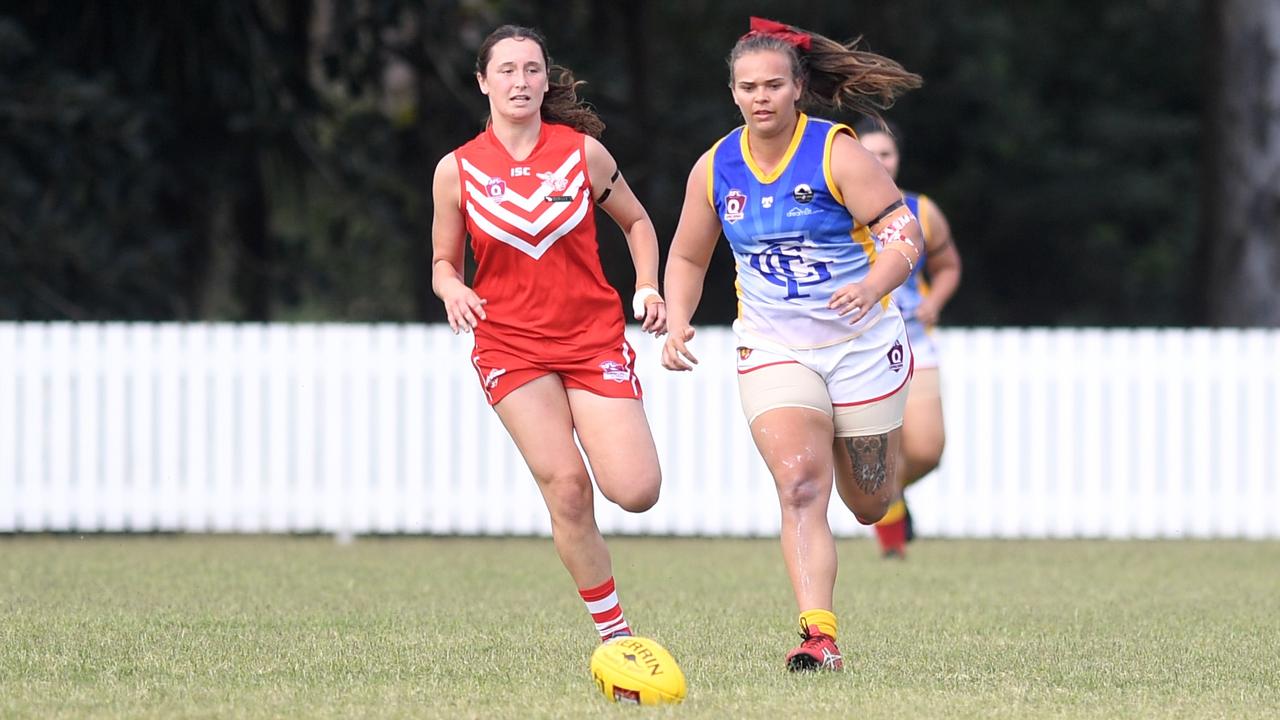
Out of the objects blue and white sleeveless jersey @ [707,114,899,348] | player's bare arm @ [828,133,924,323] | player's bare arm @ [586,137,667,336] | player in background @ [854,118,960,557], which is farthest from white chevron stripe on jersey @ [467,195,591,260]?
player in background @ [854,118,960,557]

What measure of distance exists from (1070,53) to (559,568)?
24.7m

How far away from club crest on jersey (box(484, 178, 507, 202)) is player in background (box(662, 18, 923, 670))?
66cm

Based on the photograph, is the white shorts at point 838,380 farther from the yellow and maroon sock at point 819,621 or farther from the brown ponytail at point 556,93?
the brown ponytail at point 556,93

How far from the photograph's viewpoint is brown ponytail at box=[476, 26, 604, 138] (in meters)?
6.25

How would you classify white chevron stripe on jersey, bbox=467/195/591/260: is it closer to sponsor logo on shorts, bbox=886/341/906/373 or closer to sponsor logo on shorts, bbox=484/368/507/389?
sponsor logo on shorts, bbox=484/368/507/389

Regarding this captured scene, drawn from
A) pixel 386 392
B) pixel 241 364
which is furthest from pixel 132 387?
pixel 386 392

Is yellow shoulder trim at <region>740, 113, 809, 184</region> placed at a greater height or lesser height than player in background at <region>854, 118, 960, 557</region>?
greater

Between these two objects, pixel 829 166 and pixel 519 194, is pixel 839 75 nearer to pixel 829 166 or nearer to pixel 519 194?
pixel 829 166

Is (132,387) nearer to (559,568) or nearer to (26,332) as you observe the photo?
(26,332)

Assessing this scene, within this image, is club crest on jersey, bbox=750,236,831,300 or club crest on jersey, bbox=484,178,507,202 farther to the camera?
club crest on jersey, bbox=750,236,831,300

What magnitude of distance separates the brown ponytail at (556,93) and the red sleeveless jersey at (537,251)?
0.24m

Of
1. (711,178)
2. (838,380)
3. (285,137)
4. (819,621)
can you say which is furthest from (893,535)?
(285,137)

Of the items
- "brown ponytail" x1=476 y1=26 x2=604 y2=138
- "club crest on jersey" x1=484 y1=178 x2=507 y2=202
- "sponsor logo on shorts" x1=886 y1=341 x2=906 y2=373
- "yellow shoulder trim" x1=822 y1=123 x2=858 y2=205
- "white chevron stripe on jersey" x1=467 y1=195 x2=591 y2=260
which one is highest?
"brown ponytail" x1=476 y1=26 x2=604 y2=138

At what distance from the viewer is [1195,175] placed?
3153cm
